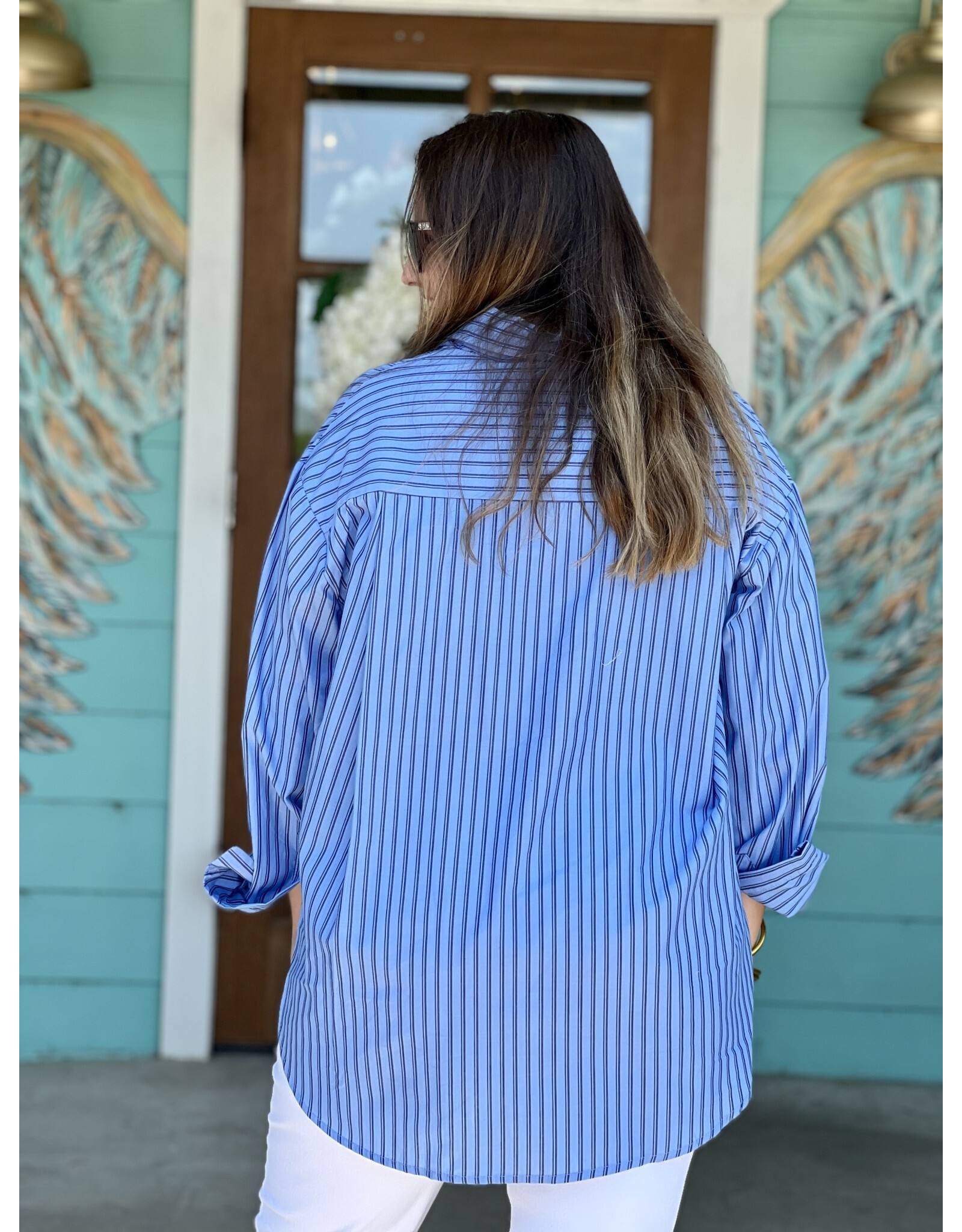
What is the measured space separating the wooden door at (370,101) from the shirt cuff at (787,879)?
5.44ft

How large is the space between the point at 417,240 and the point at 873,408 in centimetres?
179

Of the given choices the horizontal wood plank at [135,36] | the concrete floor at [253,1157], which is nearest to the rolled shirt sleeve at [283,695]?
the concrete floor at [253,1157]

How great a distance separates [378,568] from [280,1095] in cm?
50

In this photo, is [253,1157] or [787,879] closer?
[787,879]

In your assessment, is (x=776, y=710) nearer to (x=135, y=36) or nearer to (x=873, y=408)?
(x=873, y=408)

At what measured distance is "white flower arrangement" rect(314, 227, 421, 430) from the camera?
8.77 feet

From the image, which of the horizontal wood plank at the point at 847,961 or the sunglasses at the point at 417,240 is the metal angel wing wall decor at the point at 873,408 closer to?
the horizontal wood plank at the point at 847,961

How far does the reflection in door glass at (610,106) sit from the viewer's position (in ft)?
8.89

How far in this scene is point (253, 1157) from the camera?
2.45m

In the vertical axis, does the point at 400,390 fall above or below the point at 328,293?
below

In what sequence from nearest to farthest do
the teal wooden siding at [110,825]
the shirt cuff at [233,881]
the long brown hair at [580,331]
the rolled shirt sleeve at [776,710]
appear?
the long brown hair at [580,331], the rolled shirt sleeve at [776,710], the shirt cuff at [233,881], the teal wooden siding at [110,825]

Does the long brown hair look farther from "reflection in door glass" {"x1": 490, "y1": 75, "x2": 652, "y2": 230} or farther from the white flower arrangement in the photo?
"reflection in door glass" {"x1": 490, "y1": 75, "x2": 652, "y2": 230}

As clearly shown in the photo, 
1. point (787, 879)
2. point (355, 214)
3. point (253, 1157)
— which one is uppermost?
point (355, 214)

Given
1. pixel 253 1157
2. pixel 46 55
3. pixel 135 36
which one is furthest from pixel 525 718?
pixel 135 36
